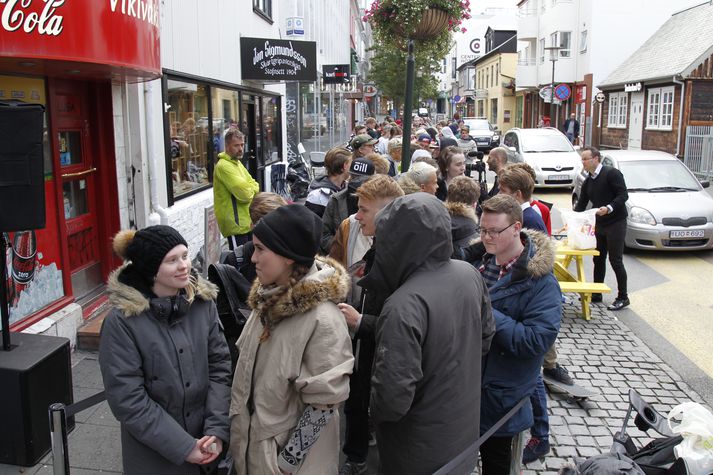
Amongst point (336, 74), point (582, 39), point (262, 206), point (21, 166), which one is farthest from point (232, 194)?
point (582, 39)

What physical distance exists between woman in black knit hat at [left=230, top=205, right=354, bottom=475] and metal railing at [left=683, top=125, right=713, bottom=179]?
20338 millimetres

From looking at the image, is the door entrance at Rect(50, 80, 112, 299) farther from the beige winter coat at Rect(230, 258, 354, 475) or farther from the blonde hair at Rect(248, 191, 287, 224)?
the beige winter coat at Rect(230, 258, 354, 475)

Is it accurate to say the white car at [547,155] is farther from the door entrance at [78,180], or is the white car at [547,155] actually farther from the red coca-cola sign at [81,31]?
the red coca-cola sign at [81,31]

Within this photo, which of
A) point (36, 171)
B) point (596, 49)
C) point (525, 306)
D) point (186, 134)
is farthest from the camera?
point (596, 49)

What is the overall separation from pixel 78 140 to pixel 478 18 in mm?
98507

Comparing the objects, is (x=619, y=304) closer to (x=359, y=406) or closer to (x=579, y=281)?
(x=579, y=281)

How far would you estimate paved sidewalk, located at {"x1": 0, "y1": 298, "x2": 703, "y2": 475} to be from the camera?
422cm

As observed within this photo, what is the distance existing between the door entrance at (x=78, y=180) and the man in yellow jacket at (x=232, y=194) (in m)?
1.18

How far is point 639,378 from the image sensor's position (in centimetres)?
573

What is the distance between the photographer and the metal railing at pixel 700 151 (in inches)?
786

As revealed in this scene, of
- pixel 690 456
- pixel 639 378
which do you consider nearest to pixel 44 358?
pixel 690 456

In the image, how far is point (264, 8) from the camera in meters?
14.2

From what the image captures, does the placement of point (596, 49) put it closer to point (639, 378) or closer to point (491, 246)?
point (639, 378)

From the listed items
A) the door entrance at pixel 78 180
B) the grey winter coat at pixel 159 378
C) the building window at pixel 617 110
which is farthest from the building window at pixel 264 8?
the building window at pixel 617 110
